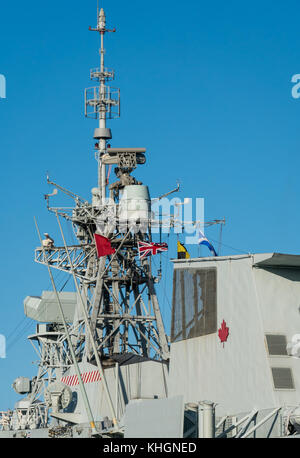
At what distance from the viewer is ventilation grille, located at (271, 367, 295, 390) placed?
4597cm

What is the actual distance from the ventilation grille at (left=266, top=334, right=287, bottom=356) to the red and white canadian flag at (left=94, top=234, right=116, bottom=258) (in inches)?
864

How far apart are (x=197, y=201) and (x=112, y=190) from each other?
590 cm

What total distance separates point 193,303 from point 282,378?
7242 mm

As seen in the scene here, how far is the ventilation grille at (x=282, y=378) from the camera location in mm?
45969

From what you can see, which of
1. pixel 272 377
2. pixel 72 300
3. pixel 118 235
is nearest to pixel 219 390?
pixel 272 377

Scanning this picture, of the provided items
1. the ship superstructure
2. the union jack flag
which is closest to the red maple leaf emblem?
the ship superstructure

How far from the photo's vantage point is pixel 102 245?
67.6 metres

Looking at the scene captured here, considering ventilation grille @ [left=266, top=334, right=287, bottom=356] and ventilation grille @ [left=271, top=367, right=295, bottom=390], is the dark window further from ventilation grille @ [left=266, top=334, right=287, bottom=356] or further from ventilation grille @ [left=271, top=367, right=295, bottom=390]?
ventilation grille @ [left=271, top=367, right=295, bottom=390]

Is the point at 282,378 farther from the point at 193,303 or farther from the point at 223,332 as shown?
the point at 193,303

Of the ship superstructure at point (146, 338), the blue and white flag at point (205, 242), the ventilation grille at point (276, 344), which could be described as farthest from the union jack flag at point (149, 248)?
the ventilation grille at point (276, 344)

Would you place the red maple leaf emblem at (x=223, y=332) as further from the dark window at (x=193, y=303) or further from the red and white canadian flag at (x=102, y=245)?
the red and white canadian flag at (x=102, y=245)

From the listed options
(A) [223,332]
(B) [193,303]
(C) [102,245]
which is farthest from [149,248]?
(A) [223,332]

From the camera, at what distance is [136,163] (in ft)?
241
